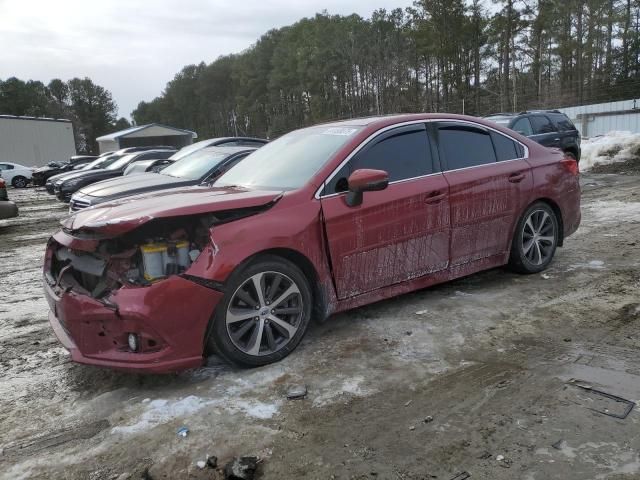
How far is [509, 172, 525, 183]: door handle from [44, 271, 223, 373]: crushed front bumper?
316 centimetres

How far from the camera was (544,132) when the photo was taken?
44.5ft

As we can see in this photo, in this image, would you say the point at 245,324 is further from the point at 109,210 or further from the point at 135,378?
the point at 109,210

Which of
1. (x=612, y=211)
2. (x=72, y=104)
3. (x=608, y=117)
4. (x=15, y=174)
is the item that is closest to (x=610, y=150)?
(x=608, y=117)

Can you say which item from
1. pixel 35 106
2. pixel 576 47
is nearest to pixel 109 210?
pixel 576 47

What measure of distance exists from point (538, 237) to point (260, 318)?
10.8 ft

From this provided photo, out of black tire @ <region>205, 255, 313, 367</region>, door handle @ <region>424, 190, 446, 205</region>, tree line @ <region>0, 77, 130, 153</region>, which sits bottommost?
black tire @ <region>205, 255, 313, 367</region>

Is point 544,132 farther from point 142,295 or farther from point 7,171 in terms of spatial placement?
point 7,171

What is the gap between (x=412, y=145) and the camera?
15.2 feet

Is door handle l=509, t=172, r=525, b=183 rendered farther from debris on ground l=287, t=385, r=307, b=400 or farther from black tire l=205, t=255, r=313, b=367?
debris on ground l=287, t=385, r=307, b=400

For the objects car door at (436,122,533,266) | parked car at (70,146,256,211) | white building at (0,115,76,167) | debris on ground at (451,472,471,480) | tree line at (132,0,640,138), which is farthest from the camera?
white building at (0,115,76,167)

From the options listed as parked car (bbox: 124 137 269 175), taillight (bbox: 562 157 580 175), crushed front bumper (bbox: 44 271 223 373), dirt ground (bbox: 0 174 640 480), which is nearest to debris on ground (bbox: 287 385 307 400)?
dirt ground (bbox: 0 174 640 480)

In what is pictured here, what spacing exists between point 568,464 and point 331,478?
3.66 feet

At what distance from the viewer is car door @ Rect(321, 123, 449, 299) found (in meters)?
4.02

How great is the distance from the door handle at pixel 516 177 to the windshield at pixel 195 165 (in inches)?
201
